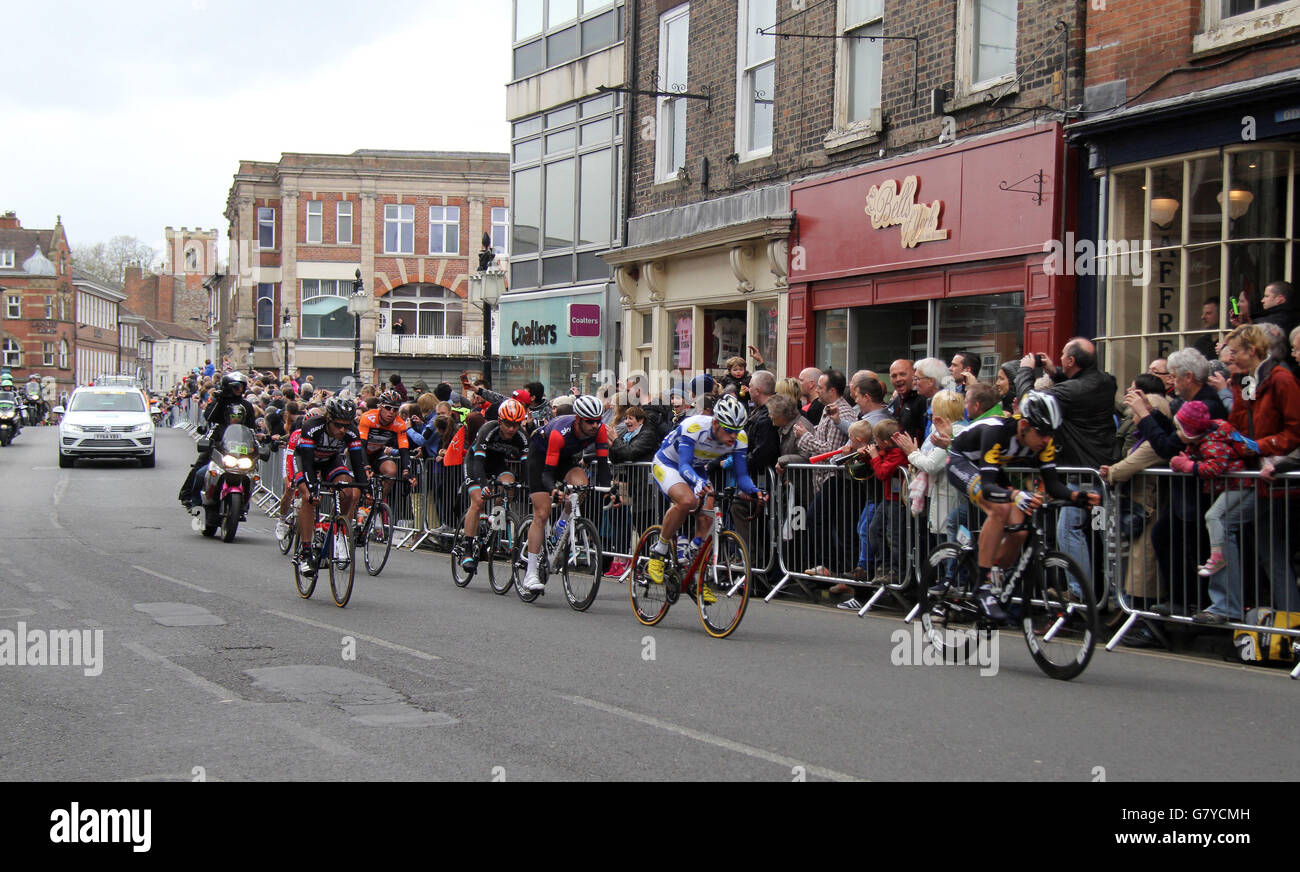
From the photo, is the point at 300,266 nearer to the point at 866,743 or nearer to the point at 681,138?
A: the point at 681,138

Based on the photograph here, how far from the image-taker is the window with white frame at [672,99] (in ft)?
73.7

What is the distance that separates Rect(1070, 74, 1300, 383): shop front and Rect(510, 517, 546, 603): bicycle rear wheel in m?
6.18

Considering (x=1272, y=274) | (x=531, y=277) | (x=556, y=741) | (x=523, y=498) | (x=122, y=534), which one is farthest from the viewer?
(x=531, y=277)

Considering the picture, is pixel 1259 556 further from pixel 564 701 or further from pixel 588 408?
pixel 588 408

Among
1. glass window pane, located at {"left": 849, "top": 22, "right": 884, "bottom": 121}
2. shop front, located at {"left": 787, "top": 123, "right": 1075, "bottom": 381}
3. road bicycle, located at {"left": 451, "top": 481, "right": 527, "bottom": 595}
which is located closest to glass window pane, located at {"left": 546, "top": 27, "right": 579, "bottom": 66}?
shop front, located at {"left": 787, "top": 123, "right": 1075, "bottom": 381}

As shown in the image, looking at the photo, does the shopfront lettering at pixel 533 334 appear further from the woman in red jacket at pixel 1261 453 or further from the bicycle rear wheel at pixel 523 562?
the woman in red jacket at pixel 1261 453

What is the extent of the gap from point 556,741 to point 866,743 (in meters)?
1.49

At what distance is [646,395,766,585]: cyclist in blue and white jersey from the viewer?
10312mm

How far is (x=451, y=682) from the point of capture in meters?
8.13

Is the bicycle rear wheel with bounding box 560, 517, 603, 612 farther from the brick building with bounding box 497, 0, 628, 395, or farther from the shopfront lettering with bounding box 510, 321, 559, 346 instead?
the shopfront lettering with bounding box 510, 321, 559, 346

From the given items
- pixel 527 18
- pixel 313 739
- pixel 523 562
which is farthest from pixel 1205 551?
pixel 527 18

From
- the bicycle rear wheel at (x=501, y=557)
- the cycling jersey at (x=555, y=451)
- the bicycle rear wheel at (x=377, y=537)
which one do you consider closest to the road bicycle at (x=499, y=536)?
the bicycle rear wheel at (x=501, y=557)

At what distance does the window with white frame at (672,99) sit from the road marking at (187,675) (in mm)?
14775
